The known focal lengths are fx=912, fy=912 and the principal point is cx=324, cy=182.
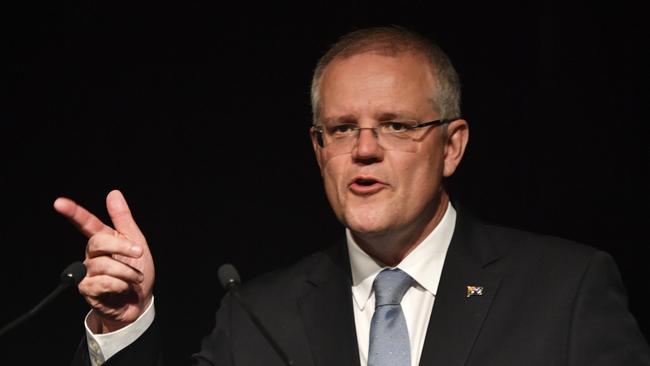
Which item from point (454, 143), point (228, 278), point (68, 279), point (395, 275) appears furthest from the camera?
point (454, 143)

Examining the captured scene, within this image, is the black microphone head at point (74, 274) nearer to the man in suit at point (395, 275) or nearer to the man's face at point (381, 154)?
the man in suit at point (395, 275)

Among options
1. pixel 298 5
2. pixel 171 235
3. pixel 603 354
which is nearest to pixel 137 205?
pixel 171 235

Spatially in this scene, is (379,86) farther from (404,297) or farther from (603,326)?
(603,326)

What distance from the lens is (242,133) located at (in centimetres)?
292

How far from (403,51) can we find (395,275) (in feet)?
1.89

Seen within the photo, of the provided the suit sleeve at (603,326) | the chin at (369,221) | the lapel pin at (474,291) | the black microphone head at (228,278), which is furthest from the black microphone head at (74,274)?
the suit sleeve at (603,326)

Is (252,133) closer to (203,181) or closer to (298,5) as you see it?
(203,181)

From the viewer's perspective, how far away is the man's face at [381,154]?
7.24ft

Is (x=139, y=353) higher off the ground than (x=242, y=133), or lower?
lower

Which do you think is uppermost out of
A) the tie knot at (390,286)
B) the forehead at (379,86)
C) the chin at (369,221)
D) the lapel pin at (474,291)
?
the forehead at (379,86)

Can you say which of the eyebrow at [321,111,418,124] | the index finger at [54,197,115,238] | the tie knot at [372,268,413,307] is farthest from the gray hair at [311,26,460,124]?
the index finger at [54,197,115,238]

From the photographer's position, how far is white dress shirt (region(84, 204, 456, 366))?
2.09 meters

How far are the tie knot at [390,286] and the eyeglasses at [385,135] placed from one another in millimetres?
313

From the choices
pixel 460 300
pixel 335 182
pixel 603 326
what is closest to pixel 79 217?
pixel 335 182
